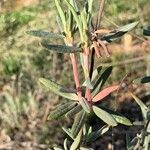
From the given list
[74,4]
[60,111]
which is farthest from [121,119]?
[74,4]

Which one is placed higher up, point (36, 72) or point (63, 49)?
point (63, 49)

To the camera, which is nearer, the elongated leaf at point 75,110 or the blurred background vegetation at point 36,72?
the elongated leaf at point 75,110

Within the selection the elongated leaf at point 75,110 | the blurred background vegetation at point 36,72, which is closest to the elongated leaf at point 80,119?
the elongated leaf at point 75,110

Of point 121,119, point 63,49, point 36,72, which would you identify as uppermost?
point 63,49

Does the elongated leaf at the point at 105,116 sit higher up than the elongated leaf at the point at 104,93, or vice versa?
the elongated leaf at the point at 104,93

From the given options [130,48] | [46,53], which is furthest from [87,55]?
Answer: [130,48]

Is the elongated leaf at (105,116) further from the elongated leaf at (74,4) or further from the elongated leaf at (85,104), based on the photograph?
the elongated leaf at (74,4)

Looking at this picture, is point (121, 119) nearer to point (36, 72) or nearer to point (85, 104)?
point (85, 104)

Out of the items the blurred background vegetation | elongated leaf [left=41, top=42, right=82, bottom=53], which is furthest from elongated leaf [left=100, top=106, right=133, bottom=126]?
the blurred background vegetation

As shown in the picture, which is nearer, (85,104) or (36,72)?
(85,104)

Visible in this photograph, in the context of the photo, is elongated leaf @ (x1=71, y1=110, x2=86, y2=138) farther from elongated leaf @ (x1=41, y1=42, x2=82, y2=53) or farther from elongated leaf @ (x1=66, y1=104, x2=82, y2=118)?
elongated leaf @ (x1=41, y1=42, x2=82, y2=53)
